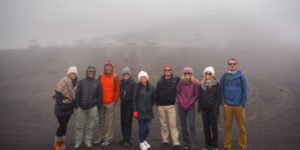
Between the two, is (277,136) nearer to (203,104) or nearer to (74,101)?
(203,104)

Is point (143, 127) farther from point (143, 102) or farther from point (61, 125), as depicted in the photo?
point (61, 125)

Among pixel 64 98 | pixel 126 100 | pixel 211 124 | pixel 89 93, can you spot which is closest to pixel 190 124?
pixel 211 124

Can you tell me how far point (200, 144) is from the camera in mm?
5602

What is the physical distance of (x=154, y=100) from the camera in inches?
201

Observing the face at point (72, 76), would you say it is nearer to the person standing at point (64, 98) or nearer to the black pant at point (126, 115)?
the person standing at point (64, 98)

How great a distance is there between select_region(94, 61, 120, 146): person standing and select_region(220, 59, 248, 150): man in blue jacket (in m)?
3.14

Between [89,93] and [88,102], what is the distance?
0.83 feet

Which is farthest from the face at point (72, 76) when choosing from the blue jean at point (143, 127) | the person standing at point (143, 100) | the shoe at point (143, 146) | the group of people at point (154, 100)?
the shoe at point (143, 146)

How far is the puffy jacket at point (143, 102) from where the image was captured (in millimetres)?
4977

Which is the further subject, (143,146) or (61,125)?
(143,146)

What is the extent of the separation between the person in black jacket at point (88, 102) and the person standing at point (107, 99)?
0.21 m

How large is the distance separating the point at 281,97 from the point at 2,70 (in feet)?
103

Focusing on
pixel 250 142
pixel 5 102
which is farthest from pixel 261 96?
pixel 5 102

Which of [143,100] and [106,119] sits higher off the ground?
[143,100]
